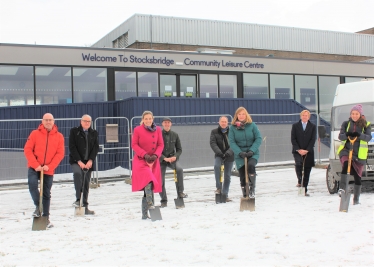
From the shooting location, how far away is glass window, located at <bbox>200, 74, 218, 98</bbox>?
1859 centimetres

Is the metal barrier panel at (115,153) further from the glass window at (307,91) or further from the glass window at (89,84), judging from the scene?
the glass window at (307,91)

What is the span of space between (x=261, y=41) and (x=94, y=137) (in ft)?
84.0

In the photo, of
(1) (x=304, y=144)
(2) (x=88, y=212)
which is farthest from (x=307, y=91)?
(2) (x=88, y=212)

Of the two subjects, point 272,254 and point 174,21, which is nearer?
point 272,254

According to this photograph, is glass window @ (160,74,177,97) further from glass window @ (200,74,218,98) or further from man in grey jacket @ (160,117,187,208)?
man in grey jacket @ (160,117,187,208)

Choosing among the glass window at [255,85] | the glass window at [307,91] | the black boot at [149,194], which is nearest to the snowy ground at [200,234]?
the black boot at [149,194]

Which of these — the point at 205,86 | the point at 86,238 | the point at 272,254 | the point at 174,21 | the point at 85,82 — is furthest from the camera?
the point at 174,21

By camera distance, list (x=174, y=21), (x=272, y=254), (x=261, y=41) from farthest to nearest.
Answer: (x=261, y=41) < (x=174, y=21) < (x=272, y=254)

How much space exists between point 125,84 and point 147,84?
852mm

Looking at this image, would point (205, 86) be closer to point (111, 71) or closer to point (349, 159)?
point (111, 71)

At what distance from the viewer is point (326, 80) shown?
21.4 m

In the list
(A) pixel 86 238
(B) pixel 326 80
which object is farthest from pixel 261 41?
(A) pixel 86 238

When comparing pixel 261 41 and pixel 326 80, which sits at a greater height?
pixel 261 41

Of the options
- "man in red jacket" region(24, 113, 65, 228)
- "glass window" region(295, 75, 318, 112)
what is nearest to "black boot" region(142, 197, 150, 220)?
"man in red jacket" region(24, 113, 65, 228)
